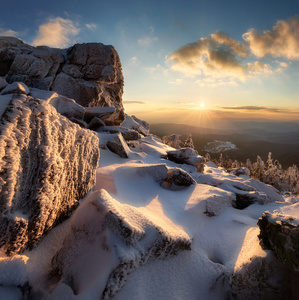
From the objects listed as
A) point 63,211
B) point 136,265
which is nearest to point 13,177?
point 63,211

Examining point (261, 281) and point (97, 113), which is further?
point (97, 113)

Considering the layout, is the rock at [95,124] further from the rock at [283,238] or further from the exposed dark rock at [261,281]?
the exposed dark rock at [261,281]

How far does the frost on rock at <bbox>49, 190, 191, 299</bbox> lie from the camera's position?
2830mm

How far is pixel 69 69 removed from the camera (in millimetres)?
18000

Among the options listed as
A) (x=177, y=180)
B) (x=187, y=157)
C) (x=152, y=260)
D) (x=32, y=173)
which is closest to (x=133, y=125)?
(x=187, y=157)

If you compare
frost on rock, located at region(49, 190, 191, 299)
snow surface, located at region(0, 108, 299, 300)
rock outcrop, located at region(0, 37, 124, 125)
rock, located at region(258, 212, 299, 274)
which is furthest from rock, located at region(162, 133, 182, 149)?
frost on rock, located at region(49, 190, 191, 299)

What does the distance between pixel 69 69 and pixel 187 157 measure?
54.2ft

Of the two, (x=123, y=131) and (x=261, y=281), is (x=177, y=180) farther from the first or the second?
(x=123, y=131)

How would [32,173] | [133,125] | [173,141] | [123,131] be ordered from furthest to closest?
[173,141]
[133,125]
[123,131]
[32,173]

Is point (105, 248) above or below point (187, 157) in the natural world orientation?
above

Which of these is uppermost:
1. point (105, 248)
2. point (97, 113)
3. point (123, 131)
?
point (97, 113)

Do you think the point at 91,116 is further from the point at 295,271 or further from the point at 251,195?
the point at 295,271

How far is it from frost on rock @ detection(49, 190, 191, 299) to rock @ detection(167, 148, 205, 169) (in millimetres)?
10462

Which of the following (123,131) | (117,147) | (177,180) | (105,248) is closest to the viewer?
(105,248)
